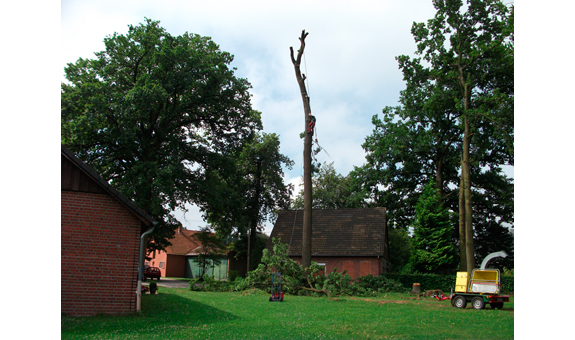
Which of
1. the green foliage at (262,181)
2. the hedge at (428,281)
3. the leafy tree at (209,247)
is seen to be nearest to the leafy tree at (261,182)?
the green foliage at (262,181)

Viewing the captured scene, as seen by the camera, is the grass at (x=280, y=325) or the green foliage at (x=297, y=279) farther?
the green foliage at (x=297, y=279)

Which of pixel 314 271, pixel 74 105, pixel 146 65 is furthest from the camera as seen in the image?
pixel 146 65

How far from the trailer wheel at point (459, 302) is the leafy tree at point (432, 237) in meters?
11.6

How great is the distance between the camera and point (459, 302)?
15805mm

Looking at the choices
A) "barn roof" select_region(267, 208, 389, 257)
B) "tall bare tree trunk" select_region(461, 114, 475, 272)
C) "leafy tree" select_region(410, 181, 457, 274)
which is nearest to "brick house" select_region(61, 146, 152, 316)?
"tall bare tree trunk" select_region(461, 114, 475, 272)

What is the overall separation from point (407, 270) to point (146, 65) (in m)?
20.9

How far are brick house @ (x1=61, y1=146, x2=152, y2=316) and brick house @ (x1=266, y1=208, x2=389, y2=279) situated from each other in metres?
17.4

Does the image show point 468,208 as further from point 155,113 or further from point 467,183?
point 155,113

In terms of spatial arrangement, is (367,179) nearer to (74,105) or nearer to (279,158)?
(279,158)

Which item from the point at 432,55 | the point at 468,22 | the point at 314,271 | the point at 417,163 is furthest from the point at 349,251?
the point at 468,22

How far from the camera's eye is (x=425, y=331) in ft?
29.1

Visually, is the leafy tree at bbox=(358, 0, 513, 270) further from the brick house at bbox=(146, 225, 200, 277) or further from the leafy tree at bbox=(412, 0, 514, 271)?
the brick house at bbox=(146, 225, 200, 277)

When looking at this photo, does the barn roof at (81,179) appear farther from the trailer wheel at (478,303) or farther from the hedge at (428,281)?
the hedge at (428,281)

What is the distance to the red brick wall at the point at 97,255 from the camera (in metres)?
10.5
